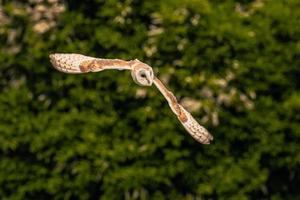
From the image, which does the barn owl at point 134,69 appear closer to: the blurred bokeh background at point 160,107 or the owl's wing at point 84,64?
the owl's wing at point 84,64

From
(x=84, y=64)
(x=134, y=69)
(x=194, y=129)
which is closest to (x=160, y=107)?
(x=194, y=129)

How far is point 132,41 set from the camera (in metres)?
9.97

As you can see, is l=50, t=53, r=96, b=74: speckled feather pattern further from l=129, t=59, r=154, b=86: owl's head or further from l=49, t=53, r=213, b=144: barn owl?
l=129, t=59, r=154, b=86: owl's head

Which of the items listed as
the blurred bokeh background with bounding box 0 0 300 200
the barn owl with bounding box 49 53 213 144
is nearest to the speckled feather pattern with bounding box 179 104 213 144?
the barn owl with bounding box 49 53 213 144

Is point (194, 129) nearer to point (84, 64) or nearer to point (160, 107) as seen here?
point (84, 64)

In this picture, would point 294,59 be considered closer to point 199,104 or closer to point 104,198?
point 199,104

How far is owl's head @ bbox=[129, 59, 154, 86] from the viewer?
252 cm

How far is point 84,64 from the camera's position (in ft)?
9.23

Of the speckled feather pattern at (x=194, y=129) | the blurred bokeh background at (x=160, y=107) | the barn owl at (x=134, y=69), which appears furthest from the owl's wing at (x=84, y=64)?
the blurred bokeh background at (x=160, y=107)

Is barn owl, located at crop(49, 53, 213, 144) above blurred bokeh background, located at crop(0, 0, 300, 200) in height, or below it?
above

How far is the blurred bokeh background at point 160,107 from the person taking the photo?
9.80m

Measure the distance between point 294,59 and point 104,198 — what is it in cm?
310

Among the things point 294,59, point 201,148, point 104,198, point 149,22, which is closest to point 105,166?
point 104,198

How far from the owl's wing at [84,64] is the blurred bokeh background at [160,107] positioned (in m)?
6.85
